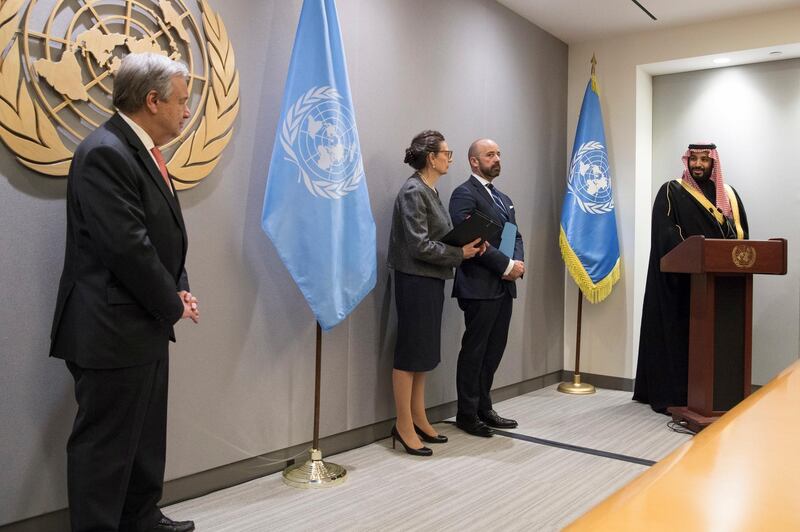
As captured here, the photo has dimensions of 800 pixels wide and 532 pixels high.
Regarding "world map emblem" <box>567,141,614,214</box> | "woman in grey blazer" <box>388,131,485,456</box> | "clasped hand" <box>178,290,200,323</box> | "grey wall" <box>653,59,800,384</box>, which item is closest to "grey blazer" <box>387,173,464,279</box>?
"woman in grey blazer" <box>388,131,485,456</box>

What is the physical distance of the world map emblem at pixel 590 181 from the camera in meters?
5.11

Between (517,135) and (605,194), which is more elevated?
(517,135)

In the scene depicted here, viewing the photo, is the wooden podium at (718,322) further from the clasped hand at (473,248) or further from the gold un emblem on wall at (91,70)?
the gold un emblem on wall at (91,70)

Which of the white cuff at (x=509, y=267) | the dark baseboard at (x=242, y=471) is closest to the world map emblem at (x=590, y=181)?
the white cuff at (x=509, y=267)

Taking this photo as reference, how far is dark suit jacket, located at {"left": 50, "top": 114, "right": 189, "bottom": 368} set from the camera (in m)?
1.96

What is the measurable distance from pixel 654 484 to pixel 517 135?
4.65 meters

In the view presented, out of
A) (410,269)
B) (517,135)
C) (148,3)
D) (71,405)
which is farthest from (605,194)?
(71,405)

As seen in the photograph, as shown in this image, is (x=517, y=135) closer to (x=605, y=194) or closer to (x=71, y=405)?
(x=605, y=194)

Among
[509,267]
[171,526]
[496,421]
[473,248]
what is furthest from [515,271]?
[171,526]

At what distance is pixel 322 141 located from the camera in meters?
3.01

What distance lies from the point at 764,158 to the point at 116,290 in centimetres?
473

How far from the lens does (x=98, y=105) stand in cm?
244

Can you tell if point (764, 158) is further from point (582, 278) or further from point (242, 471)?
point (242, 471)

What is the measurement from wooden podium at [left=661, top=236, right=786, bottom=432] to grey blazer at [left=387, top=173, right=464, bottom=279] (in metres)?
1.42
